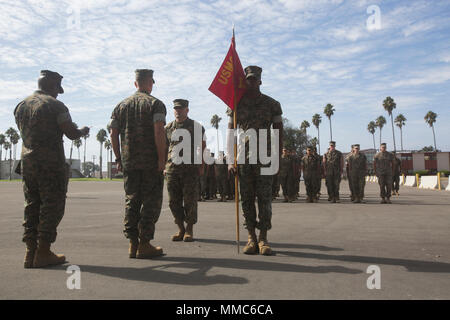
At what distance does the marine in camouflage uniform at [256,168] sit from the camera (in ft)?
16.5

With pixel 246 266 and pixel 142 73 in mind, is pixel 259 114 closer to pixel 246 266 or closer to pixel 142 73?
pixel 142 73

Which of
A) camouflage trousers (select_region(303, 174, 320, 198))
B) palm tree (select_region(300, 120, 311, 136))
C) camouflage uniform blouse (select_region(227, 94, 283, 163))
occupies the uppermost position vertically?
palm tree (select_region(300, 120, 311, 136))

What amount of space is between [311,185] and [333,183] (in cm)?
83

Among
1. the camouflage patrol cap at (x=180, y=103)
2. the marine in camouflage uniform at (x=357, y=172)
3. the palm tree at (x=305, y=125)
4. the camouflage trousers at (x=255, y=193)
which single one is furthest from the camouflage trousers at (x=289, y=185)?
the palm tree at (x=305, y=125)

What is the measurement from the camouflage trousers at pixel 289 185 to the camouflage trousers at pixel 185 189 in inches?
354

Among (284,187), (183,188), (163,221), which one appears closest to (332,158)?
(284,187)

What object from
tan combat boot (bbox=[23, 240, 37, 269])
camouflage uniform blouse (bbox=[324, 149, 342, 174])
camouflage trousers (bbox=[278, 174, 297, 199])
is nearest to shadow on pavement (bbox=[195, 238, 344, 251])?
tan combat boot (bbox=[23, 240, 37, 269])

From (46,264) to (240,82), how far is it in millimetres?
3325

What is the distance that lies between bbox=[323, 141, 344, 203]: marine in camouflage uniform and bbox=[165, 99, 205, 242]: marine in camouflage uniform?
891 centimetres

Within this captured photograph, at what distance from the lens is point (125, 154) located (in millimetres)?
4863

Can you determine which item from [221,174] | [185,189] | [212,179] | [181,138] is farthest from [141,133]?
[212,179]

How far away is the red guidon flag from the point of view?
522 cm

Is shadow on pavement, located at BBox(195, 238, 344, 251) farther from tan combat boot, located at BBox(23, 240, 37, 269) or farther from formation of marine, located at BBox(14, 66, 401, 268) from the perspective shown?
tan combat boot, located at BBox(23, 240, 37, 269)

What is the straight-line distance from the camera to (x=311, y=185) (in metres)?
14.6
